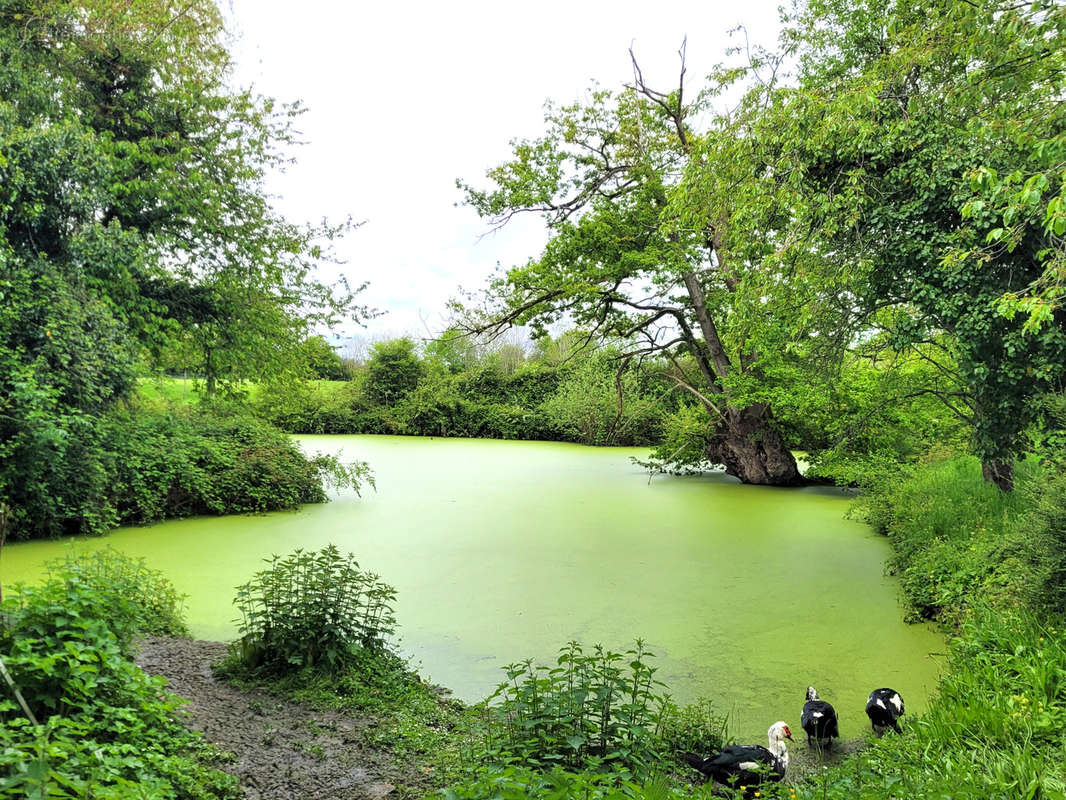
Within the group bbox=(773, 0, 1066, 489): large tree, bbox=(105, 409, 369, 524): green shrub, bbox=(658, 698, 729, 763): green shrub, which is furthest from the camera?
bbox=(105, 409, 369, 524): green shrub

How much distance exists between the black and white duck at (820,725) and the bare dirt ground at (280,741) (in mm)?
1701

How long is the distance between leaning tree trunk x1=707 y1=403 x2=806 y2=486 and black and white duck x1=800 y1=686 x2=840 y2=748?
781 cm

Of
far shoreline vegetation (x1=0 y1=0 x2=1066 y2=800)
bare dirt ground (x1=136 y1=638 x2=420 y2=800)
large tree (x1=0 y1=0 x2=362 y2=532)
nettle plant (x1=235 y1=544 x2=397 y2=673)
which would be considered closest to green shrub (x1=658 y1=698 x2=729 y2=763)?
far shoreline vegetation (x1=0 y1=0 x2=1066 y2=800)

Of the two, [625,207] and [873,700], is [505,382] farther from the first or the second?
[873,700]

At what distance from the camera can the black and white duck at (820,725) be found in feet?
8.65

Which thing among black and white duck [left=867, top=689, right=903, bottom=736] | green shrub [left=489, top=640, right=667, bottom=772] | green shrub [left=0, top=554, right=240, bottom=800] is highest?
green shrub [left=0, top=554, right=240, bottom=800]

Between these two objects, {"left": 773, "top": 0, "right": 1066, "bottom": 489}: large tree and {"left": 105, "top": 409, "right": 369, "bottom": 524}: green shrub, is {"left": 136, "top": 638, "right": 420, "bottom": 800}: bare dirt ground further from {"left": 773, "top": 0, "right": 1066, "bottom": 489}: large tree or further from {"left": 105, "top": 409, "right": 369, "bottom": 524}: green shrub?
{"left": 105, "top": 409, "right": 369, "bottom": 524}: green shrub

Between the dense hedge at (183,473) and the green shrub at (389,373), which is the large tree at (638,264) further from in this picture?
the green shrub at (389,373)

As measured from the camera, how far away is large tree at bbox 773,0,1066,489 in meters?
3.82

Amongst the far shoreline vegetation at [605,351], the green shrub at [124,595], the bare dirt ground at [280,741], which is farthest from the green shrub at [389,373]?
the bare dirt ground at [280,741]

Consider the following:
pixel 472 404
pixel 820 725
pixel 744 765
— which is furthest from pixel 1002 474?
pixel 472 404

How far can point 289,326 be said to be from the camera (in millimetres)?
8617

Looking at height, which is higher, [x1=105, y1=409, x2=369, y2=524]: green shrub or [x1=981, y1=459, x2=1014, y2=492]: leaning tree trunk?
[x1=981, y1=459, x2=1014, y2=492]: leaning tree trunk

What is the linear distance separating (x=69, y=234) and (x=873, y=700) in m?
7.60
